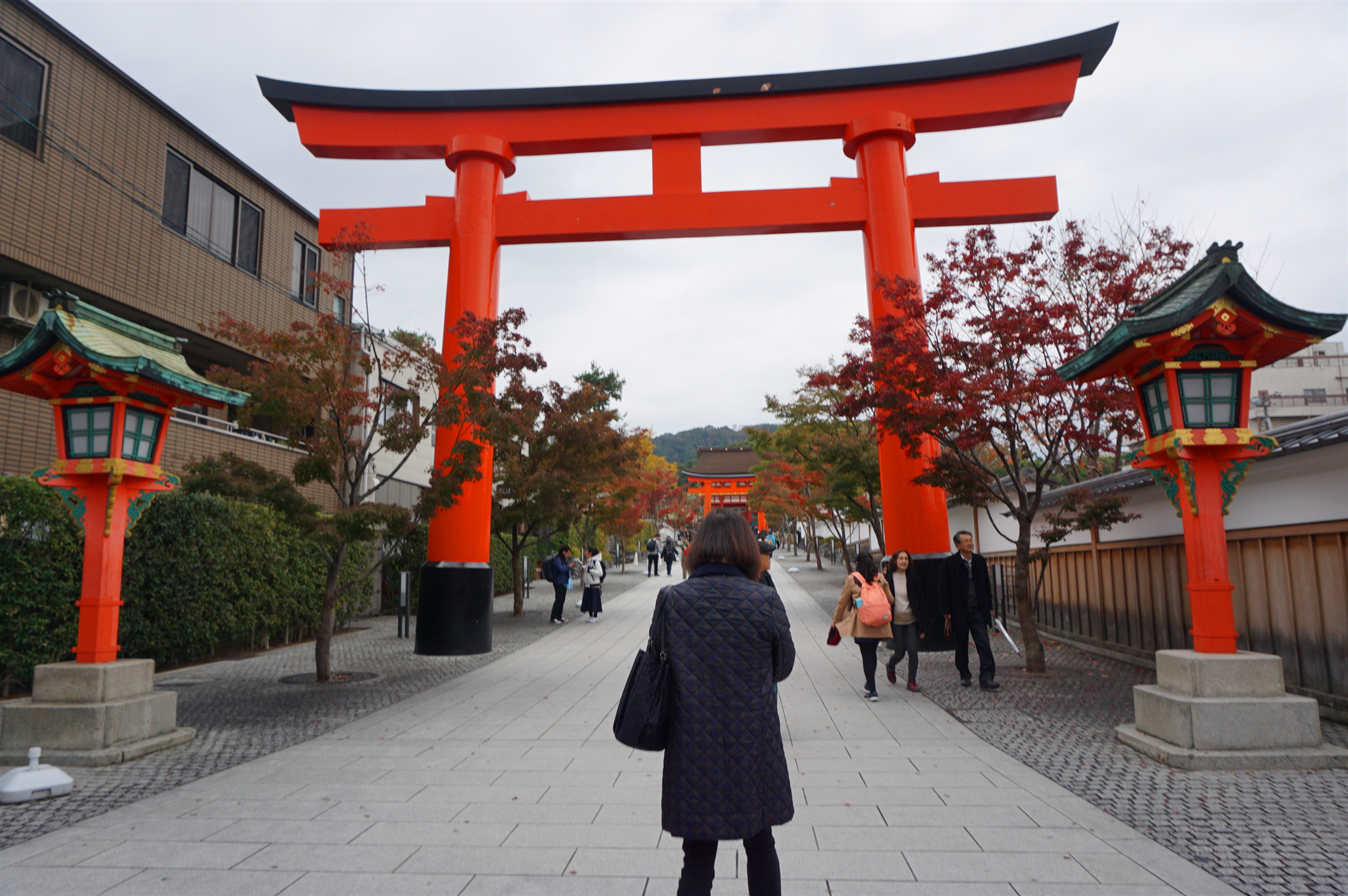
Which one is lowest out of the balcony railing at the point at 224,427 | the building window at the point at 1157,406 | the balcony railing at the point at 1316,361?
the building window at the point at 1157,406

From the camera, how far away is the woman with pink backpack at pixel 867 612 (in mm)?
7859

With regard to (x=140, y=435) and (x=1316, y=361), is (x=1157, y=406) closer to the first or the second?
(x=140, y=435)

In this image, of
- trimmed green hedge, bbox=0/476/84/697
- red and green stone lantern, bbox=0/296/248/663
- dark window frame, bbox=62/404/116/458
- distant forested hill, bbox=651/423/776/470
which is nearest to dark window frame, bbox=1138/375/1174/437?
red and green stone lantern, bbox=0/296/248/663

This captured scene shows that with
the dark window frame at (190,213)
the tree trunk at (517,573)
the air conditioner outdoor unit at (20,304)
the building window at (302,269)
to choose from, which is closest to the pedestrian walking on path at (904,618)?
the tree trunk at (517,573)

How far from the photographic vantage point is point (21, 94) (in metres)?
10.4

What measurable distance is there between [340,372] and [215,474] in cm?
180

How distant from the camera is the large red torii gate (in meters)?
11.3

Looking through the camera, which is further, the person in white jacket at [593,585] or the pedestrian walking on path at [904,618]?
the person in white jacket at [593,585]

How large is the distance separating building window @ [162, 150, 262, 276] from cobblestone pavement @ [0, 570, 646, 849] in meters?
7.58

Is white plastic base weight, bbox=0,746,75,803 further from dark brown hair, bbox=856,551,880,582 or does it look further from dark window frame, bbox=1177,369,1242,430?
dark window frame, bbox=1177,369,1242,430

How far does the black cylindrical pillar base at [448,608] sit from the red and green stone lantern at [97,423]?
5.10 meters

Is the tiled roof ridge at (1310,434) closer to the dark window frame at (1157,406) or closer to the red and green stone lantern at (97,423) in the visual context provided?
the dark window frame at (1157,406)

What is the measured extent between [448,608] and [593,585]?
539 centimetres

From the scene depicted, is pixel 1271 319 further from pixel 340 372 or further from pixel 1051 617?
pixel 340 372
